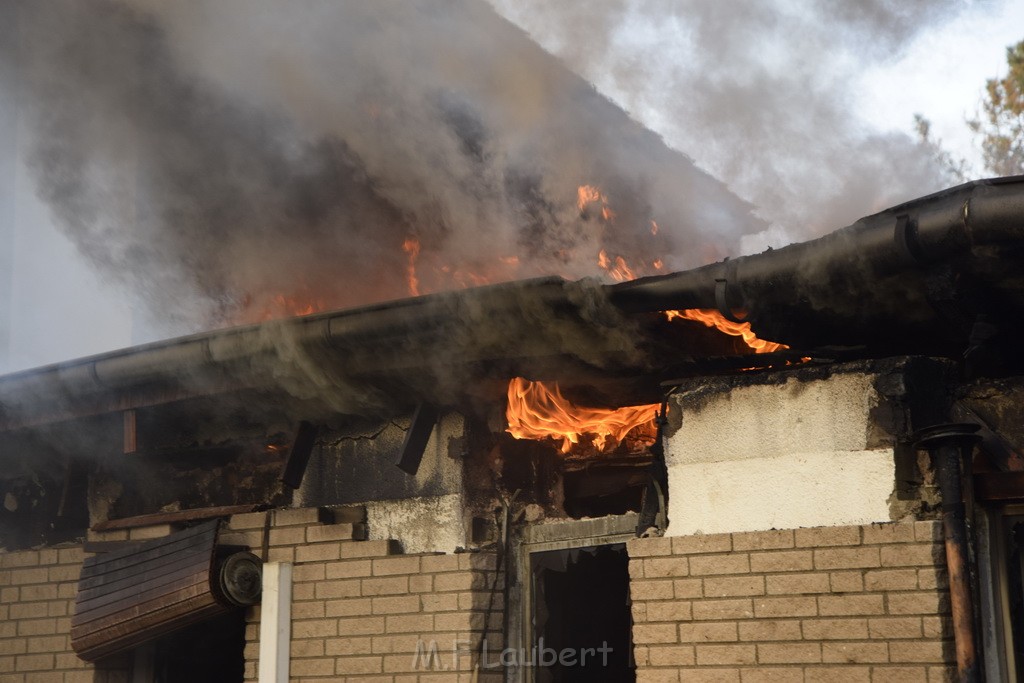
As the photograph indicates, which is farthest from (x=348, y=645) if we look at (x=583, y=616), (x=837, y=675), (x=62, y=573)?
(x=837, y=675)

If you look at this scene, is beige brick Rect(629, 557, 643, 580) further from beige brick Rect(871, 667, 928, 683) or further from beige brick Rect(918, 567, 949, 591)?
beige brick Rect(918, 567, 949, 591)

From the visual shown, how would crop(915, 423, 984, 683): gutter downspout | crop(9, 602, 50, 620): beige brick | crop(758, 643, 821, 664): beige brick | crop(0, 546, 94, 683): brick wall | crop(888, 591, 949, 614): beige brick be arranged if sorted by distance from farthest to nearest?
crop(9, 602, 50, 620): beige brick < crop(0, 546, 94, 683): brick wall < crop(758, 643, 821, 664): beige brick < crop(888, 591, 949, 614): beige brick < crop(915, 423, 984, 683): gutter downspout

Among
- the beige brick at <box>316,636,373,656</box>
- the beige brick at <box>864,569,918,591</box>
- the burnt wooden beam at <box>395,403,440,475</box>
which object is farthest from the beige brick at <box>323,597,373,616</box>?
the beige brick at <box>864,569,918,591</box>

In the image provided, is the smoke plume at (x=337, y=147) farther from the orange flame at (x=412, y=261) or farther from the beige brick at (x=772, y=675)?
the beige brick at (x=772, y=675)

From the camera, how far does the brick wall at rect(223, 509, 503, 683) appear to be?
657 cm

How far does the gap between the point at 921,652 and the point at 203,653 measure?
5253 millimetres

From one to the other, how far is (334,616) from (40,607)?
2.38 metres

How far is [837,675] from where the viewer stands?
5.31 meters

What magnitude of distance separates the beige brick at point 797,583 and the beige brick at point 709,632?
0.86 feet

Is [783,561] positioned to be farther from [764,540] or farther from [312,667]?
[312,667]

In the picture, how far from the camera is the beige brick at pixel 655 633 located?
18.9 ft

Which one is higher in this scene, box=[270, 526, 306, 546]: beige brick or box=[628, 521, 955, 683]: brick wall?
box=[270, 526, 306, 546]: beige brick

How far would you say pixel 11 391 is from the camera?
782 cm

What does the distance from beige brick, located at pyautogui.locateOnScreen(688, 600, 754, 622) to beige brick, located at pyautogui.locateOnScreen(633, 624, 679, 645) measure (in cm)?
13
